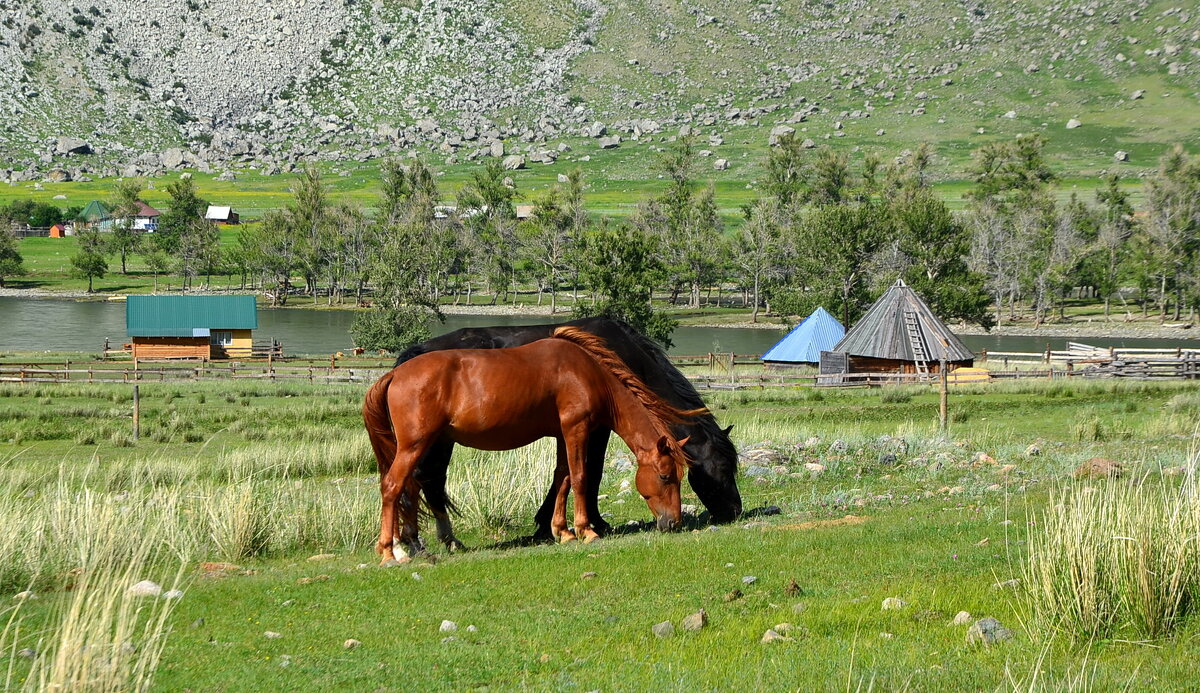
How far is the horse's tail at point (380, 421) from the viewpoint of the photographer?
9.07 metres

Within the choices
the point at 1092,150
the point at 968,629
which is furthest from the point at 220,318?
the point at 1092,150

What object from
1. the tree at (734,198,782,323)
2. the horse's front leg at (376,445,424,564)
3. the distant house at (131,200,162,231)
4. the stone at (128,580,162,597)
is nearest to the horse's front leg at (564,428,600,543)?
the horse's front leg at (376,445,424,564)

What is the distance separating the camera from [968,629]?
553 centimetres

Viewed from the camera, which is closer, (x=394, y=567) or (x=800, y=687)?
(x=800, y=687)

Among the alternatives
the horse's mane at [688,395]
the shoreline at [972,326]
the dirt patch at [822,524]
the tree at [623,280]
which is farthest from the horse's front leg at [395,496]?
the shoreline at [972,326]

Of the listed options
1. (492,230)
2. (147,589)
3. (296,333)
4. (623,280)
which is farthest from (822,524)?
(492,230)

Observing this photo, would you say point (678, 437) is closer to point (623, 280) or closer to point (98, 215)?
point (623, 280)

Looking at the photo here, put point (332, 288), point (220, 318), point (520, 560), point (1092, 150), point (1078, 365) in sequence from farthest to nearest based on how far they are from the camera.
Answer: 1. point (1092, 150)
2. point (332, 288)
3. point (220, 318)
4. point (1078, 365)
5. point (520, 560)

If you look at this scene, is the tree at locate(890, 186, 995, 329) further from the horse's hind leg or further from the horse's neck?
the horse's hind leg

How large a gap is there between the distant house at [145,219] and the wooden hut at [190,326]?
78086 millimetres

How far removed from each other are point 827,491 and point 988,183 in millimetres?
98671

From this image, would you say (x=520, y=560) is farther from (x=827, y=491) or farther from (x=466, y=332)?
(x=827, y=491)

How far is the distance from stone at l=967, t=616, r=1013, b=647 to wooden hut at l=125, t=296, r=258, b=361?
52302 millimetres

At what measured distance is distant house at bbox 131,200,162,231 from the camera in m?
125
